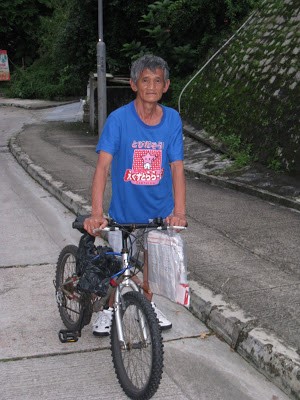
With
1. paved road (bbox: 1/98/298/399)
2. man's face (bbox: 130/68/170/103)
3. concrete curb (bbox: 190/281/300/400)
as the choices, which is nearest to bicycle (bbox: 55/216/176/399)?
paved road (bbox: 1/98/298/399)

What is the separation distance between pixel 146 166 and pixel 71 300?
1.34 metres

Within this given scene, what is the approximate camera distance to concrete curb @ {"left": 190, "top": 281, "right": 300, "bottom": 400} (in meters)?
3.62

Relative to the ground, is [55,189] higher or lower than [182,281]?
lower

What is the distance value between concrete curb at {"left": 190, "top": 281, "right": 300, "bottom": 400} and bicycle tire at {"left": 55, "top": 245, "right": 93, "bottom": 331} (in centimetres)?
101

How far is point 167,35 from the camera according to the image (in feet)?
56.1

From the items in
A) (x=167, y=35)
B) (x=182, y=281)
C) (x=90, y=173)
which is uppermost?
(x=167, y=35)

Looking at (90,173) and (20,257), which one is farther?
(90,173)

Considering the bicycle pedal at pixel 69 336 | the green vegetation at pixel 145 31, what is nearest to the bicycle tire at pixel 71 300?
the bicycle pedal at pixel 69 336

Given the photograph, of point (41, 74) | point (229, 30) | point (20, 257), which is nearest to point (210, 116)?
point (229, 30)

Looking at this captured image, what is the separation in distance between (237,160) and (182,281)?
7.55 meters

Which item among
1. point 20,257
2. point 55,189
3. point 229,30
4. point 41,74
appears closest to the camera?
point 20,257

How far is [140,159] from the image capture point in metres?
3.61

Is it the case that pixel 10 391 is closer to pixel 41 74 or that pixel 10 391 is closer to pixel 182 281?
pixel 182 281

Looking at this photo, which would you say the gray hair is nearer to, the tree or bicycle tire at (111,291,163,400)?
bicycle tire at (111,291,163,400)
